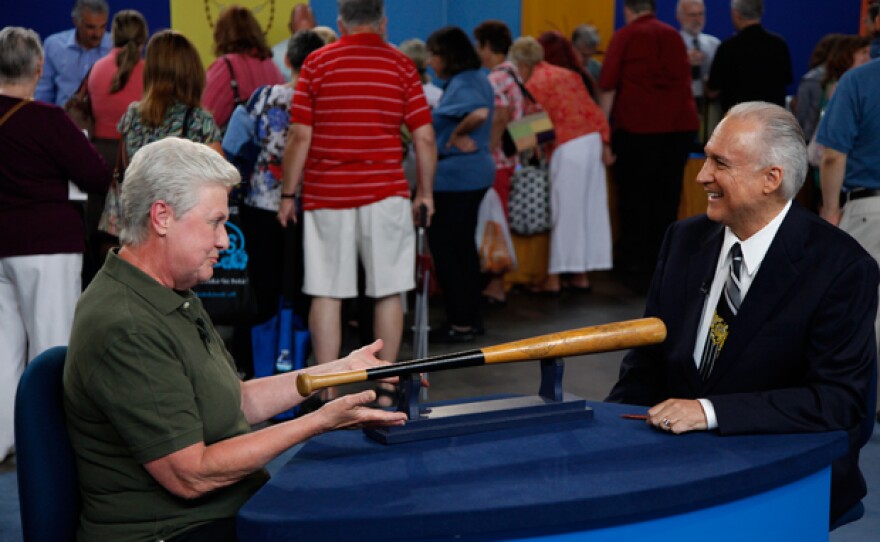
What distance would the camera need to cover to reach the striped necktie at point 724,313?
255 centimetres

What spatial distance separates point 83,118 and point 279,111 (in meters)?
1.40

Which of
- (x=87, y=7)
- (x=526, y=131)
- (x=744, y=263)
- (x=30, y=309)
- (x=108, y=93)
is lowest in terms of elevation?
(x=30, y=309)

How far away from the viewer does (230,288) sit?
15.9 feet

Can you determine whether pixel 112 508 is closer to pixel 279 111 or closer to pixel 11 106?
pixel 11 106

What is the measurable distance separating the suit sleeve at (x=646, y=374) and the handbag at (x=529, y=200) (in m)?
4.30

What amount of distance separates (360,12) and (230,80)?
985mm

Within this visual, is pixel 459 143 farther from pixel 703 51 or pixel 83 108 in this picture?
pixel 703 51

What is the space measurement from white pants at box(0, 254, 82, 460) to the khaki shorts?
3.17 ft

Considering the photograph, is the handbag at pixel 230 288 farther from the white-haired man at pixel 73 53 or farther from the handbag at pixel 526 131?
the white-haired man at pixel 73 53

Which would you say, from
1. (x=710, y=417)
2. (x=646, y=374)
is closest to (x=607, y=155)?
(x=646, y=374)

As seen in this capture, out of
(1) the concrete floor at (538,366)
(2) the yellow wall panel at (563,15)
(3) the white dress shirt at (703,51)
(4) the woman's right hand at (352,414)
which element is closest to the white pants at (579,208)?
(1) the concrete floor at (538,366)

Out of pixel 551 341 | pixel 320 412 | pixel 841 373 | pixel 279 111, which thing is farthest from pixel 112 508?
pixel 279 111

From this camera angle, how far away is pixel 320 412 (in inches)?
80.1

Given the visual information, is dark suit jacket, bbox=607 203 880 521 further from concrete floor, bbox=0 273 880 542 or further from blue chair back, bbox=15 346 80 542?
concrete floor, bbox=0 273 880 542
